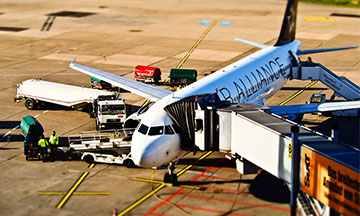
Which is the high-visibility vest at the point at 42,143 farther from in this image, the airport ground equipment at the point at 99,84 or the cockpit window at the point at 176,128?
the airport ground equipment at the point at 99,84

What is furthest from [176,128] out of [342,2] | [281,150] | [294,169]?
[342,2]

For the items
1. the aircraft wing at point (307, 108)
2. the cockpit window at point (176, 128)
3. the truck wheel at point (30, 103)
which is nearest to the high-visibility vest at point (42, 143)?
the cockpit window at point (176, 128)

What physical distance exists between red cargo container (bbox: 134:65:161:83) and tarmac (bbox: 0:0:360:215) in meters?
2.60

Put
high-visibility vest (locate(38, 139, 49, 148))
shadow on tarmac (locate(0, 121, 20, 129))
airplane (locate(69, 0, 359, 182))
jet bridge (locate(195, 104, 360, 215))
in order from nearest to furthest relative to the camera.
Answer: jet bridge (locate(195, 104, 360, 215))
airplane (locate(69, 0, 359, 182))
high-visibility vest (locate(38, 139, 49, 148))
shadow on tarmac (locate(0, 121, 20, 129))

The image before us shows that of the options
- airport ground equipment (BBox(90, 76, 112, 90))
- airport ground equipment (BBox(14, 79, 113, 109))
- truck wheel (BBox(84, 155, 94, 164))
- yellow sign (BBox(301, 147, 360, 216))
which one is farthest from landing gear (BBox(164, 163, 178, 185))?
airport ground equipment (BBox(90, 76, 112, 90))

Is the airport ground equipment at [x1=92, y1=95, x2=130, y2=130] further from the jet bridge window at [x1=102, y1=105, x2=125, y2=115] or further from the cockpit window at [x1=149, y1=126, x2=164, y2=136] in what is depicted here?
the cockpit window at [x1=149, y1=126, x2=164, y2=136]

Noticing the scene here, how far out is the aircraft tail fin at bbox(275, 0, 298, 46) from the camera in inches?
2336

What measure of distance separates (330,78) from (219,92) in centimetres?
1878

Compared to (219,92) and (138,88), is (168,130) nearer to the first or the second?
(219,92)

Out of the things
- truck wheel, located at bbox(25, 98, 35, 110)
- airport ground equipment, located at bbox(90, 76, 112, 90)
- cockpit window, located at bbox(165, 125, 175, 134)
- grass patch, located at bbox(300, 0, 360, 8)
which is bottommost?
truck wheel, located at bbox(25, 98, 35, 110)

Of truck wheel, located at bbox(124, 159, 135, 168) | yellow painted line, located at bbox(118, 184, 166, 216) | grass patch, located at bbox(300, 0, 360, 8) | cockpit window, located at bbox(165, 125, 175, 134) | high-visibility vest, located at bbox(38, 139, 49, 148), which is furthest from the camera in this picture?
grass patch, located at bbox(300, 0, 360, 8)

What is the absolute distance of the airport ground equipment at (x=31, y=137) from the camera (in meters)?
41.3

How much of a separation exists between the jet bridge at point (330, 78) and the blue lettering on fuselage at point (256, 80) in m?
1.44

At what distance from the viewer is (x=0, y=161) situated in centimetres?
4134
